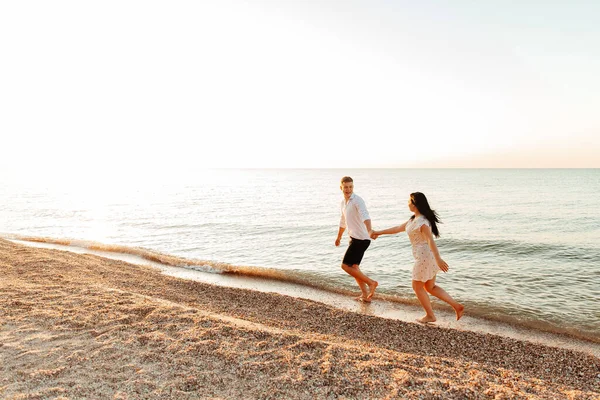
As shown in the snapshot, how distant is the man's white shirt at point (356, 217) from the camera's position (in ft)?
22.9

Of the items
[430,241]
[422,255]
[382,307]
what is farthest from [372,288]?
[430,241]

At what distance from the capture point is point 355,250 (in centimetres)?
715

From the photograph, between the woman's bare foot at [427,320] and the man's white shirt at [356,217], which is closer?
the woman's bare foot at [427,320]

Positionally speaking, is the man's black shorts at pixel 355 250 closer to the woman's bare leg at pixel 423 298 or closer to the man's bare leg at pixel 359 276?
the man's bare leg at pixel 359 276

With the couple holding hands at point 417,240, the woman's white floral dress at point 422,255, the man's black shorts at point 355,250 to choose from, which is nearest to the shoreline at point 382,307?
the couple holding hands at point 417,240

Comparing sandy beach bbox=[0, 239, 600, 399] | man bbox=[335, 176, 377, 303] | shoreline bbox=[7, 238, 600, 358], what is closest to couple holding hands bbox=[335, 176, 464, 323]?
man bbox=[335, 176, 377, 303]

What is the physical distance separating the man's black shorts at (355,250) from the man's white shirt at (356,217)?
9 centimetres

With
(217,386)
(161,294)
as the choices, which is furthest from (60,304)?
(217,386)

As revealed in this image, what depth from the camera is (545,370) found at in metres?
4.86

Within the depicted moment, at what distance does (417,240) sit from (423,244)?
113mm

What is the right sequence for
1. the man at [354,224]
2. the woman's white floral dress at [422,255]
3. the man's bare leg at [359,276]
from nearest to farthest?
the woman's white floral dress at [422,255], the man at [354,224], the man's bare leg at [359,276]

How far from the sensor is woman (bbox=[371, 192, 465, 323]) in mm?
5762

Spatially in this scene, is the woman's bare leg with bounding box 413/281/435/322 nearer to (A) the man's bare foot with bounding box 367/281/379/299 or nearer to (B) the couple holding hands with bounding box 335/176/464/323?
(B) the couple holding hands with bounding box 335/176/464/323

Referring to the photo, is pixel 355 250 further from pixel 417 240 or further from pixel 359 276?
pixel 417 240
